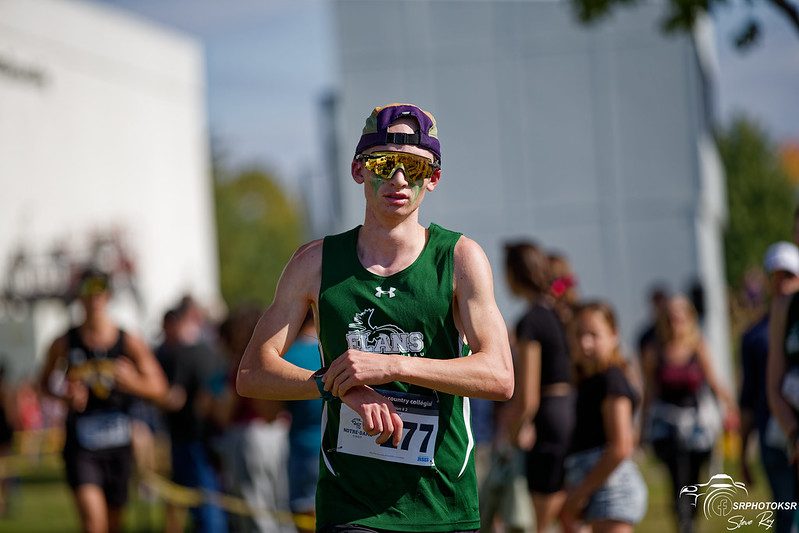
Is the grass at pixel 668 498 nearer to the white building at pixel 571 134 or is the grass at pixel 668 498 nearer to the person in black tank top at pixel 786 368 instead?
the person in black tank top at pixel 786 368

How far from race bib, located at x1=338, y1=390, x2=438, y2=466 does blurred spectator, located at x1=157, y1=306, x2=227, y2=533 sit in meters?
6.51

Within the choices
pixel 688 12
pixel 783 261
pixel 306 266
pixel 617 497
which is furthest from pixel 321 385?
pixel 688 12

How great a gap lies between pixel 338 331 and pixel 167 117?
41.7 m

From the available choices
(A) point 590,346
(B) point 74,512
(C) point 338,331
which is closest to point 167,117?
(B) point 74,512

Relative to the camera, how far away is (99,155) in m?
39.9

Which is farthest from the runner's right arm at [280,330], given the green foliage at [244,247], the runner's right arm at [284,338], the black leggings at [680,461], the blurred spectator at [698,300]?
the green foliage at [244,247]

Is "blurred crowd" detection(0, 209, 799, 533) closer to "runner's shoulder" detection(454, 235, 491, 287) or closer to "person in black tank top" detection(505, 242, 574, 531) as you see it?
"person in black tank top" detection(505, 242, 574, 531)

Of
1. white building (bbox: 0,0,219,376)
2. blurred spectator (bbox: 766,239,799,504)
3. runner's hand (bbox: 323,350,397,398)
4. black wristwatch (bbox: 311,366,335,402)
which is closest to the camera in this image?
runner's hand (bbox: 323,350,397,398)

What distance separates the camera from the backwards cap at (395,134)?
411 centimetres

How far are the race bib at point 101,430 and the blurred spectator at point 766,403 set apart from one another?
448cm

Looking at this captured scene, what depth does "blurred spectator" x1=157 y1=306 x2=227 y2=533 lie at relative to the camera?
1070 cm

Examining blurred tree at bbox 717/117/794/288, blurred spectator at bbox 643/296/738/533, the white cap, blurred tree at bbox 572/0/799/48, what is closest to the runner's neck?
the white cap

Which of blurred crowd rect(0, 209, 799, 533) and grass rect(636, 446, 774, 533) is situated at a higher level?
blurred crowd rect(0, 209, 799, 533)

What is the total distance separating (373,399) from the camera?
387cm
